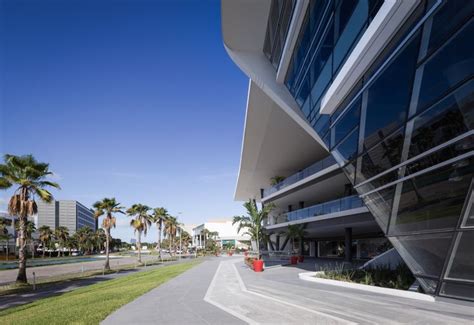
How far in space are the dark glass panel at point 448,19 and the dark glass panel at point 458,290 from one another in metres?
6.58

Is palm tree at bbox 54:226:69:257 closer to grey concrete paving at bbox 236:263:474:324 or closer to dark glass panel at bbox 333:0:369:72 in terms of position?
grey concrete paving at bbox 236:263:474:324

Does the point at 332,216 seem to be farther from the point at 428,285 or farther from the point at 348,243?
the point at 428,285

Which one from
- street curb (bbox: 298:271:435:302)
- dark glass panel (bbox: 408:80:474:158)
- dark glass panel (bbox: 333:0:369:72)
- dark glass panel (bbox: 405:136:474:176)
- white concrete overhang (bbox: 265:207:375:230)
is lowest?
street curb (bbox: 298:271:435:302)

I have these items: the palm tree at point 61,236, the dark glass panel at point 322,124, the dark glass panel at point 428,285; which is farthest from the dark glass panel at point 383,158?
the palm tree at point 61,236

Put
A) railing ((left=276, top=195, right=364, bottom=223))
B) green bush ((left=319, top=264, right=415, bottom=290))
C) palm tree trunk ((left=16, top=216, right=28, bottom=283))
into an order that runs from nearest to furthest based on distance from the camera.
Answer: green bush ((left=319, top=264, right=415, bottom=290)), railing ((left=276, top=195, right=364, bottom=223)), palm tree trunk ((left=16, top=216, right=28, bottom=283))

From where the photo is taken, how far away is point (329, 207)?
1130 inches

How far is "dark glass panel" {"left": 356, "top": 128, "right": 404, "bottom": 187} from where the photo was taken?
1062 centimetres

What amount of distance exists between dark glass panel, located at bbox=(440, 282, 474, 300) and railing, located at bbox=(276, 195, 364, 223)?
40.0 feet

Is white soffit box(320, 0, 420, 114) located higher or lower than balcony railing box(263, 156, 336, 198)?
higher

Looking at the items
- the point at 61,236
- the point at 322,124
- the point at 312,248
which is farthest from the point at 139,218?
the point at 61,236

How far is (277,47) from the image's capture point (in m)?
23.3

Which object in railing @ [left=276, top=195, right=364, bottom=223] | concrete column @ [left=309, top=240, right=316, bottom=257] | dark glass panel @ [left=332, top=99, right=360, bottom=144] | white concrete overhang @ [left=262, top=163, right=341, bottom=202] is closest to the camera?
dark glass panel @ [left=332, top=99, right=360, bottom=144]

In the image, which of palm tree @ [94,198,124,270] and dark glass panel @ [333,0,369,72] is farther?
palm tree @ [94,198,124,270]

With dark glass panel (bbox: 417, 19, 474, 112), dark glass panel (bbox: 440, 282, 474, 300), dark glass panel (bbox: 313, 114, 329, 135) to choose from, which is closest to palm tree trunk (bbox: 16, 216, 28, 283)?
dark glass panel (bbox: 313, 114, 329, 135)
